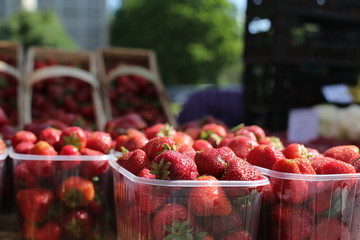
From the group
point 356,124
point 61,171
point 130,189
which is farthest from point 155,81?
point 130,189

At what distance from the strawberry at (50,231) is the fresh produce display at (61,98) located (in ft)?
→ 4.01

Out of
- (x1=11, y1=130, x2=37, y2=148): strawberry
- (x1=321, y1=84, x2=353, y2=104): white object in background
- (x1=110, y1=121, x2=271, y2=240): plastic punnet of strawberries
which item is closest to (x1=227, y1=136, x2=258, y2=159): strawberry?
(x1=110, y1=121, x2=271, y2=240): plastic punnet of strawberries

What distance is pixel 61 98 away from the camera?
2812mm

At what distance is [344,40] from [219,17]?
22.3 meters

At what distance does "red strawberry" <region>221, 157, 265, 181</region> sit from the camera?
1059mm

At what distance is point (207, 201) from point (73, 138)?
2.05 feet

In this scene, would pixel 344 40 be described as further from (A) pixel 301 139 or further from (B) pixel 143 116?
(B) pixel 143 116

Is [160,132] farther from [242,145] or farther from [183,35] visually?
[183,35]

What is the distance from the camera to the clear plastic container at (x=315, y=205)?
1079mm

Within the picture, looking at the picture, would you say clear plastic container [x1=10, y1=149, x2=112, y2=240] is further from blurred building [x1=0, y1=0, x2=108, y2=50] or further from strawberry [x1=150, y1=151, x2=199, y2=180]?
blurred building [x1=0, y1=0, x2=108, y2=50]

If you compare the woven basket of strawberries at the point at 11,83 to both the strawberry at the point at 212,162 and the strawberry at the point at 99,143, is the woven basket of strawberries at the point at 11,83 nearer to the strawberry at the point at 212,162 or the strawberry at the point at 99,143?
the strawberry at the point at 99,143

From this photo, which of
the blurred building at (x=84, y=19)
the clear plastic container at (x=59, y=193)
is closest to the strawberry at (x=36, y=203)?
the clear plastic container at (x=59, y=193)

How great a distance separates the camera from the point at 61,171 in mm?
1371

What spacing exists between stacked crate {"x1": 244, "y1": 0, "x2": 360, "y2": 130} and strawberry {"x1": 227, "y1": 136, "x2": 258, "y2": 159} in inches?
61.7
